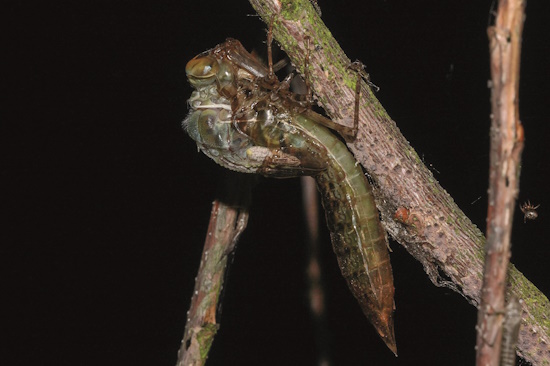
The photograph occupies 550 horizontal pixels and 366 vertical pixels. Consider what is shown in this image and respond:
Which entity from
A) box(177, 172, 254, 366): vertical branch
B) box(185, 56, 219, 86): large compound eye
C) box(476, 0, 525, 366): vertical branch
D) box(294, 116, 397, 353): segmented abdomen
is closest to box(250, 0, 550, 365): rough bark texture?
box(294, 116, 397, 353): segmented abdomen

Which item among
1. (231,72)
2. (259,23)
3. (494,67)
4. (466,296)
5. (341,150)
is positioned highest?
(259,23)

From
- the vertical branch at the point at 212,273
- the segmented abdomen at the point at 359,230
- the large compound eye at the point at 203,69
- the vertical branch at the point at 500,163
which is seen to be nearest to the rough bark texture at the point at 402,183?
the segmented abdomen at the point at 359,230

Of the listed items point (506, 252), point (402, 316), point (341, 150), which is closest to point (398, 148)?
point (341, 150)

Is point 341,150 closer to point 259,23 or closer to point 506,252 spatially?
point 259,23

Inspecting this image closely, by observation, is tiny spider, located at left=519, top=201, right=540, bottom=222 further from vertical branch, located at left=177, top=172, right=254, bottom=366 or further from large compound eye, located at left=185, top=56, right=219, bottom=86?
large compound eye, located at left=185, top=56, right=219, bottom=86

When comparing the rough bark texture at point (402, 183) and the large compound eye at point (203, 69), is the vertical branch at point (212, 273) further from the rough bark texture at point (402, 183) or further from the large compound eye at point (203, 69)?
the rough bark texture at point (402, 183)

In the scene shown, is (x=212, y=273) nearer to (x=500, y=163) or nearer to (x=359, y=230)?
(x=359, y=230)
